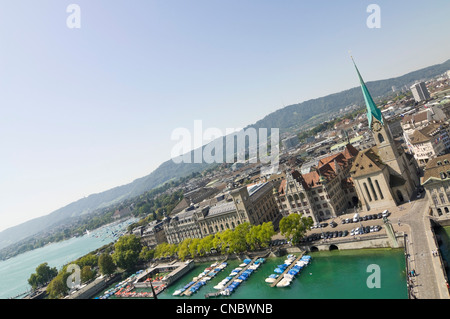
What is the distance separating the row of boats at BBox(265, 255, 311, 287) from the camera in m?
53.2

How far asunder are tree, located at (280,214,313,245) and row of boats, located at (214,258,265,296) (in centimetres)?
850

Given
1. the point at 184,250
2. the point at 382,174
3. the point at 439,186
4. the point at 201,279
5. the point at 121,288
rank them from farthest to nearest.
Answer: the point at 184,250
the point at 121,288
the point at 201,279
the point at 382,174
the point at 439,186

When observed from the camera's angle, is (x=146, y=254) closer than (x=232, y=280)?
No

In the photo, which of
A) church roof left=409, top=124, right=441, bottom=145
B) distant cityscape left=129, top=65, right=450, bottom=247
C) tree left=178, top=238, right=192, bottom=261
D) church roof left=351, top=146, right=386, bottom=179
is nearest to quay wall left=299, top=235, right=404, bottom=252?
distant cityscape left=129, top=65, right=450, bottom=247

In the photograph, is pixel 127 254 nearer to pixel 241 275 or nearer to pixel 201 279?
pixel 201 279

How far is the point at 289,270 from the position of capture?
56.4 m

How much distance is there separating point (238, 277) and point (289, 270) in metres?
11.0

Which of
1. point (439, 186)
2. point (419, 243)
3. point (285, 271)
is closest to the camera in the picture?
point (419, 243)

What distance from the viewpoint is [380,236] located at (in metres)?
53.2

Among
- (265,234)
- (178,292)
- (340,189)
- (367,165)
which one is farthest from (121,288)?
(367,165)
